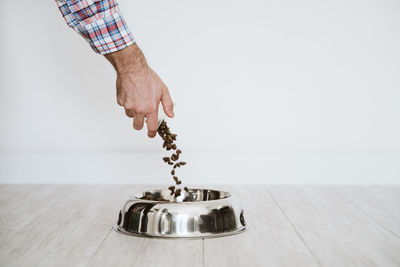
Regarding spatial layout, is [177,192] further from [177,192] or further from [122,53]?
[122,53]

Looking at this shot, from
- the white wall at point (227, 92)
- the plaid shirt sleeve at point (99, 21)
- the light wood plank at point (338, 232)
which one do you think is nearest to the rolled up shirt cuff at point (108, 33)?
the plaid shirt sleeve at point (99, 21)

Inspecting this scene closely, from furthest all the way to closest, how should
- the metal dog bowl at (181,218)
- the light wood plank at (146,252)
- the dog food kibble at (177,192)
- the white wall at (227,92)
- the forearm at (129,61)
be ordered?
the white wall at (227,92) → the dog food kibble at (177,192) → the forearm at (129,61) → the metal dog bowl at (181,218) → the light wood plank at (146,252)

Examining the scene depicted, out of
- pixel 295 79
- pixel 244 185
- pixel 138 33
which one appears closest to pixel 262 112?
pixel 295 79

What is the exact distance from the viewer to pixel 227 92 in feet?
7.87

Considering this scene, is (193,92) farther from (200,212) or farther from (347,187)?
(200,212)

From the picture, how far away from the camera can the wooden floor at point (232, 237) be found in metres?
1.12

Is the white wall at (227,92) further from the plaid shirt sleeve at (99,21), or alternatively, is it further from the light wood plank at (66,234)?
the plaid shirt sleeve at (99,21)

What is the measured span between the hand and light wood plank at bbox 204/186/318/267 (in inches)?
15.5

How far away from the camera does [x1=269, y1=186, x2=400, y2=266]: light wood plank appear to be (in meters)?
1.13

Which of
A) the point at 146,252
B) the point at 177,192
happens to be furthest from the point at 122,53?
the point at 146,252

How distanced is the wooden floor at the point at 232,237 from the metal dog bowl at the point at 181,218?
40mm

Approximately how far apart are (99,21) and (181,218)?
2.02 feet

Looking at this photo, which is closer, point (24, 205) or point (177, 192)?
point (177, 192)

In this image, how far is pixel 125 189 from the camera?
225cm
